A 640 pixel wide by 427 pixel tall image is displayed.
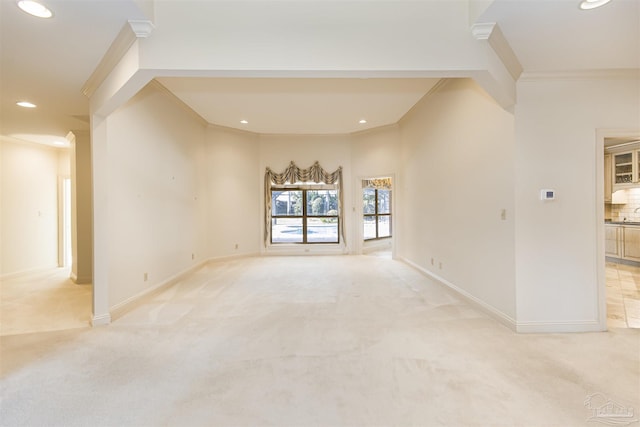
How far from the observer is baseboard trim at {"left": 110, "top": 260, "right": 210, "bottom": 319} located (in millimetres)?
3386

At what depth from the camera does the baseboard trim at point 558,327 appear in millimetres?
2914

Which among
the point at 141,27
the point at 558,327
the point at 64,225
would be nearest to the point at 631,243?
the point at 558,327

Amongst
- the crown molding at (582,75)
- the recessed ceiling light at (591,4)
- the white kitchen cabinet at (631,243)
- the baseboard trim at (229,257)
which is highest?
the recessed ceiling light at (591,4)

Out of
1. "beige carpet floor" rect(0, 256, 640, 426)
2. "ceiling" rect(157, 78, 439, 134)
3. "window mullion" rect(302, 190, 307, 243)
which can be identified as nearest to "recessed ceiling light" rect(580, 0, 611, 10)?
"ceiling" rect(157, 78, 439, 134)

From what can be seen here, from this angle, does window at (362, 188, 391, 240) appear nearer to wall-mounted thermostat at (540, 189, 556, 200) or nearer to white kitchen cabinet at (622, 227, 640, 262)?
white kitchen cabinet at (622, 227, 640, 262)

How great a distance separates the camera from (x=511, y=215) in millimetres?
2977

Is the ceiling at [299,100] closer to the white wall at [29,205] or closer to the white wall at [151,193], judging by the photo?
the white wall at [151,193]

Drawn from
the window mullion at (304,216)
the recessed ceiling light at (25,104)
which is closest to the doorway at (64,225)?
the recessed ceiling light at (25,104)

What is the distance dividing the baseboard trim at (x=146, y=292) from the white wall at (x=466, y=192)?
4.15 metres

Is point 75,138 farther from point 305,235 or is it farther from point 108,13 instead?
point 305,235

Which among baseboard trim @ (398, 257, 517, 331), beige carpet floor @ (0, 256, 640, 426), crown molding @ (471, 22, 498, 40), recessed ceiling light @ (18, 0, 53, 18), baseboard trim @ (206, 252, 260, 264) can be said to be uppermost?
crown molding @ (471, 22, 498, 40)

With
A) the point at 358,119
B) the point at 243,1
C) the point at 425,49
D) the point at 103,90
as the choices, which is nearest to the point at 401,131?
the point at 358,119

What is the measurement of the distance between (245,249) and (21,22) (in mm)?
5499

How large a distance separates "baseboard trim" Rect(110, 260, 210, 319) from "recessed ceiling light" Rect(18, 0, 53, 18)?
9.10 feet
